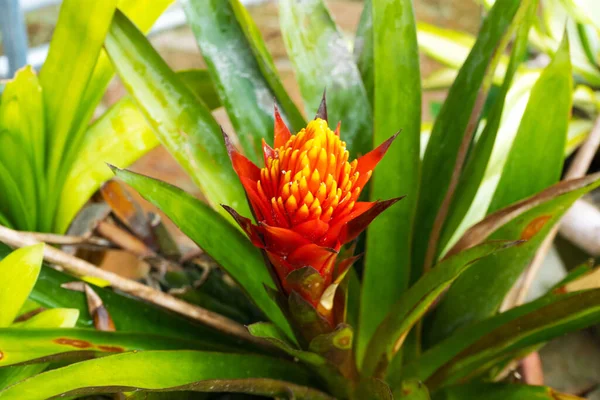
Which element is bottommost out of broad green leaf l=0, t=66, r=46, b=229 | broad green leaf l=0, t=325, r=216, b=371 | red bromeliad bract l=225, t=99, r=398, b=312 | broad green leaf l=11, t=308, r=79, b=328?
broad green leaf l=0, t=325, r=216, b=371

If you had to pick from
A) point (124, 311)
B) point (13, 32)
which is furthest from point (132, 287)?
point (13, 32)

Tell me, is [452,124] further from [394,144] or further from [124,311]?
[124,311]

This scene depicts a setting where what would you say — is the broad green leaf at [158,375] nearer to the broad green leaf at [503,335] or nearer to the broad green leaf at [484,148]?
the broad green leaf at [503,335]

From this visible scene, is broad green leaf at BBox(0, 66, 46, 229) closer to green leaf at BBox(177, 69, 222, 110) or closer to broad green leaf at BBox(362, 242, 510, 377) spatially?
green leaf at BBox(177, 69, 222, 110)

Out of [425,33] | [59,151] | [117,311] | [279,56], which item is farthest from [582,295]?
[279,56]

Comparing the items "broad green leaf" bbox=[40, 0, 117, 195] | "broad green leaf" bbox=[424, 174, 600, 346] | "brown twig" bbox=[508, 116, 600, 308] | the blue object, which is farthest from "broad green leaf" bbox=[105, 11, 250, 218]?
the blue object

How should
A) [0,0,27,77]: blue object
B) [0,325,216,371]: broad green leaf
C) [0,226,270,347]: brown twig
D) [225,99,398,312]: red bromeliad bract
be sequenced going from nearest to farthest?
→ 1. [225,99,398,312]: red bromeliad bract
2. [0,325,216,371]: broad green leaf
3. [0,226,270,347]: brown twig
4. [0,0,27,77]: blue object
